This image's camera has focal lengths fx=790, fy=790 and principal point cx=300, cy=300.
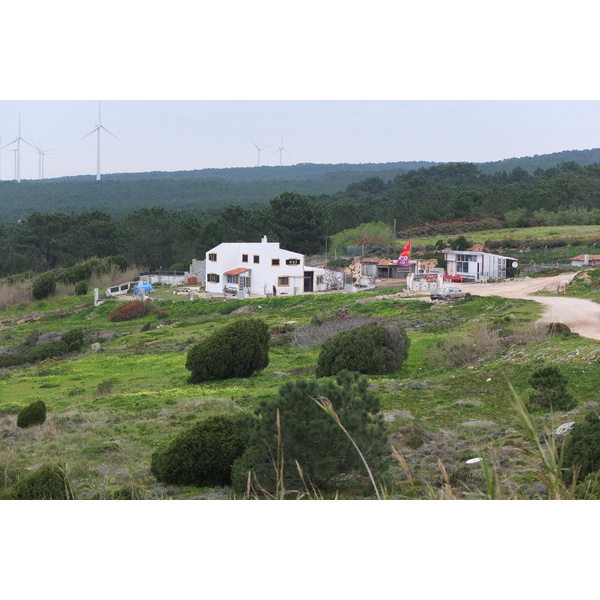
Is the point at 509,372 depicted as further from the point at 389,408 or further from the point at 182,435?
the point at 182,435

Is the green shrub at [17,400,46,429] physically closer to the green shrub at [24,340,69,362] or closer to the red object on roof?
the green shrub at [24,340,69,362]

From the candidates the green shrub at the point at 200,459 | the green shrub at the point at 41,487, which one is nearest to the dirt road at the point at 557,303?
the green shrub at the point at 200,459

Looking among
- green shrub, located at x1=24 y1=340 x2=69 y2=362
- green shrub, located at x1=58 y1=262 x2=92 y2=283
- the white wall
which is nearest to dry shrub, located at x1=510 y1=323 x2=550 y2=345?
green shrub, located at x1=24 y1=340 x2=69 y2=362

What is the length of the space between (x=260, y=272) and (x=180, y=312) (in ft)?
23.4

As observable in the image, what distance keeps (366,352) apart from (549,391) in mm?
6927

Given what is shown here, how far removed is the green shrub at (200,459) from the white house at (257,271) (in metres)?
34.3

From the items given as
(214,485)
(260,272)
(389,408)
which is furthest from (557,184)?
(214,485)

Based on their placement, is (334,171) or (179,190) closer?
(179,190)

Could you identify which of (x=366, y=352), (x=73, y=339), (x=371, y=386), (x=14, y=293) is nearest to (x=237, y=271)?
(x=73, y=339)

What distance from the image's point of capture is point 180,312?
129 feet

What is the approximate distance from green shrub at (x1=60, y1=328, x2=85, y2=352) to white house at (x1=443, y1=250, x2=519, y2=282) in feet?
70.0

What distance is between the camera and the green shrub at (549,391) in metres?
12.2

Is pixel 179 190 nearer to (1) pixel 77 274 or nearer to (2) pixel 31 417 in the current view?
(1) pixel 77 274

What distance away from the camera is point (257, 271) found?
4506cm
